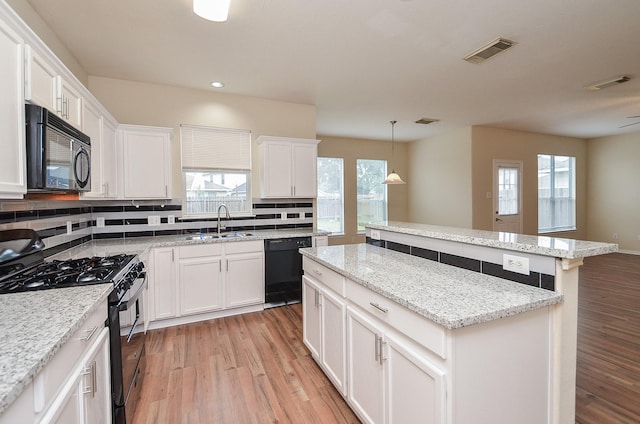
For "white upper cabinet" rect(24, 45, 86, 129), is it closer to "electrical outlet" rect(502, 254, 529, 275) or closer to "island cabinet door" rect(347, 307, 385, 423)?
"island cabinet door" rect(347, 307, 385, 423)

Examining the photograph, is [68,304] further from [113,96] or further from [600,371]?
[600,371]

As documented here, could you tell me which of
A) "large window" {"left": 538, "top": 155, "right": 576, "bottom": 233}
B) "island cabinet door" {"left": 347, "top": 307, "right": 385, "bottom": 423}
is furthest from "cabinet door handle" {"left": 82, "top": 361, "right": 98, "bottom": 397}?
"large window" {"left": 538, "top": 155, "right": 576, "bottom": 233}

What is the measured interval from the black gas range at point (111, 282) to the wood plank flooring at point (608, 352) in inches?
102

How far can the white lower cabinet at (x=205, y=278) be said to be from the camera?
308 cm

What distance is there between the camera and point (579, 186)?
727cm

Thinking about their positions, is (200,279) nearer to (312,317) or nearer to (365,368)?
(312,317)

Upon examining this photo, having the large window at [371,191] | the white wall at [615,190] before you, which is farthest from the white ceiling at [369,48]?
the white wall at [615,190]

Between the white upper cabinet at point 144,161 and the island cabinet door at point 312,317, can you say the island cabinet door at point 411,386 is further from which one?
the white upper cabinet at point 144,161

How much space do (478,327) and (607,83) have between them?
4271mm

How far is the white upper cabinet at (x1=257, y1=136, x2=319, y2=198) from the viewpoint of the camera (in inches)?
152

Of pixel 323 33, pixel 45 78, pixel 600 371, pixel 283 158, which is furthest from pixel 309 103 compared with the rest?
pixel 600 371

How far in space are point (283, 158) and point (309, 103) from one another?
97 centimetres

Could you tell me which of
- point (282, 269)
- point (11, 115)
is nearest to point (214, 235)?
point (282, 269)

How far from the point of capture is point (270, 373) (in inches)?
90.2
